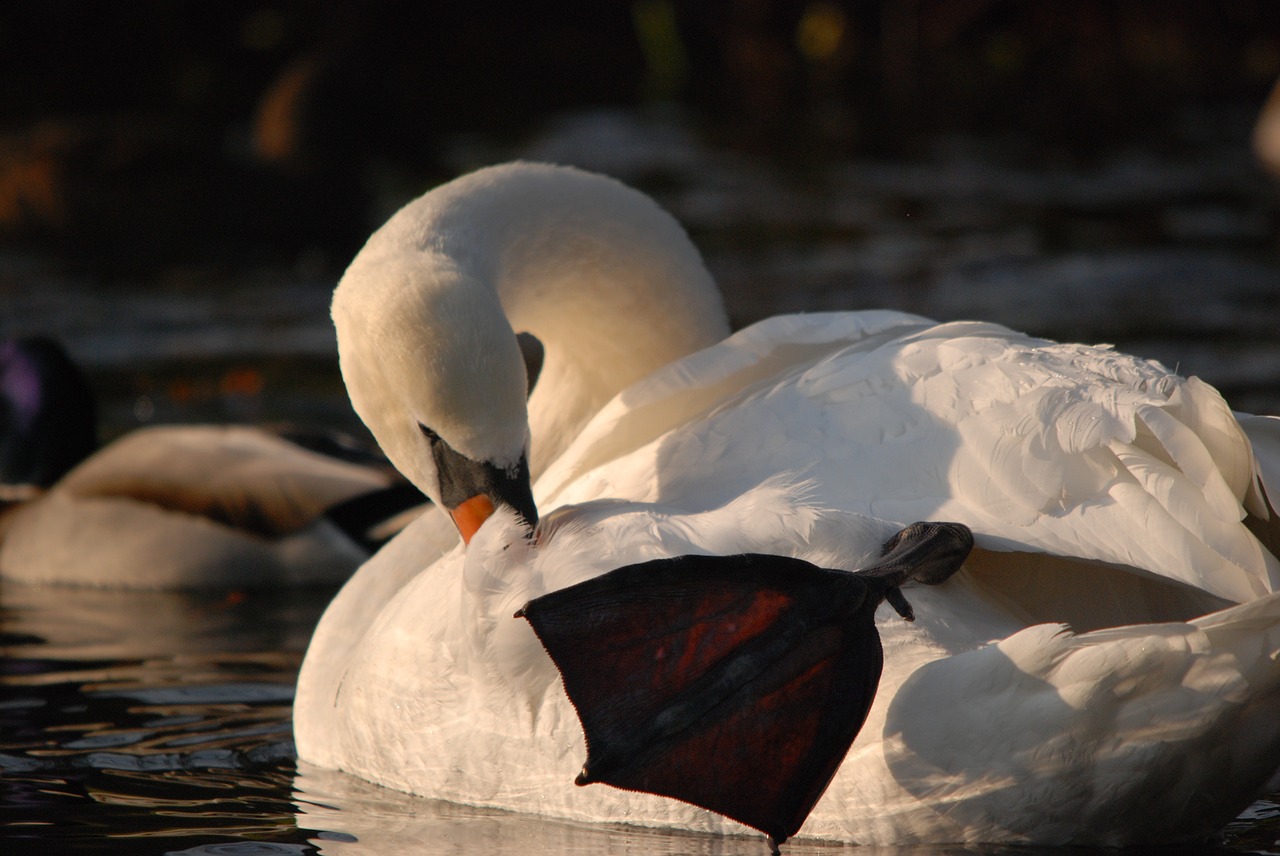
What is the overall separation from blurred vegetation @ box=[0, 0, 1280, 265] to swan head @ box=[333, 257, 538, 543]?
31.6 ft

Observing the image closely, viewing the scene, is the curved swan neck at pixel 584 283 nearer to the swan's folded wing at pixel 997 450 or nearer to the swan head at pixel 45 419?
the swan's folded wing at pixel 997 450

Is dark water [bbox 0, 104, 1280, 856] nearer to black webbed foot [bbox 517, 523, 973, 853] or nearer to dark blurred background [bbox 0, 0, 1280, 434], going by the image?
dark blurred background [bbox 0, 0, 1280, 434]

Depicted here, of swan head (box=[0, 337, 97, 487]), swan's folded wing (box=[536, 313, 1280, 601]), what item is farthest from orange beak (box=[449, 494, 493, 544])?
swan head (box=[0, 337, 97, 487])

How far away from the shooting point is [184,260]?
42.3 ft

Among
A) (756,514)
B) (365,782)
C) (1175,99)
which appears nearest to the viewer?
(756,514)

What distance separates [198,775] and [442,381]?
1.07 m

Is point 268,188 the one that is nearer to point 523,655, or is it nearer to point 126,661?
point 126,661

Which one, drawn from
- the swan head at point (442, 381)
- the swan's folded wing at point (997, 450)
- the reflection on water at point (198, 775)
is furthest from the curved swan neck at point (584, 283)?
the reflection on water at point (198, 775)

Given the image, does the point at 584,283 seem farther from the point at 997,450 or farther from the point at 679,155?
the point at 679,155

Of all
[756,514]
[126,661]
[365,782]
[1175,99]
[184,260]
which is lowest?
[1175,99]

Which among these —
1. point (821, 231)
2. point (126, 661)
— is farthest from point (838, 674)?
point (821, 231)

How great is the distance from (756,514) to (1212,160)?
13.0 m

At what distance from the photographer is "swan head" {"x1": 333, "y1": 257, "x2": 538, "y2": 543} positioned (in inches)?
138

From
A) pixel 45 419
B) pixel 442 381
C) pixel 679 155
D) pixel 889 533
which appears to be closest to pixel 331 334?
pixel 45 419
